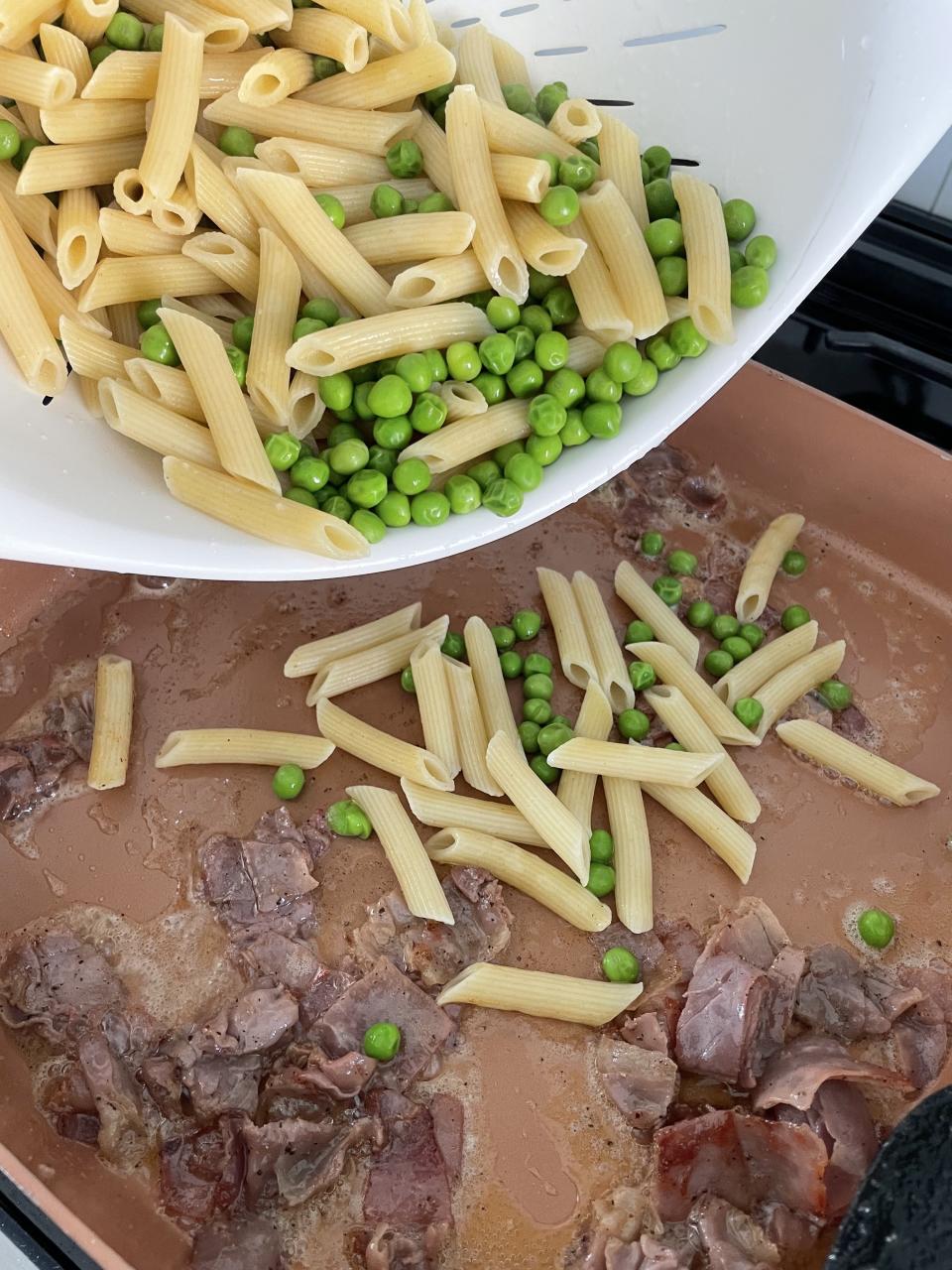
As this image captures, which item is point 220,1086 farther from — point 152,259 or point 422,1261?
point 152,259

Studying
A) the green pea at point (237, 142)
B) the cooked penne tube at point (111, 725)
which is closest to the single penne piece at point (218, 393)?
the green pea at point (237, 142)

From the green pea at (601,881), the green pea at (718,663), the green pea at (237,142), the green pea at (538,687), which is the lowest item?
the green pea at (601,881)

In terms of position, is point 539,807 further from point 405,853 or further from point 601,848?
point 405,853

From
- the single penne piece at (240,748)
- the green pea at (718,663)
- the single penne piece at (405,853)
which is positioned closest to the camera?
the single penne piece at (405,853)

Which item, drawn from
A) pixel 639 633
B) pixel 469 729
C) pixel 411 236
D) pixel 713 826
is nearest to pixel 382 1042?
pixel 469 729

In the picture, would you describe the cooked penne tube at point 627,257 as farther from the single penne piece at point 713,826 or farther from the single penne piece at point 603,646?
the single penne piece at point 713,826
